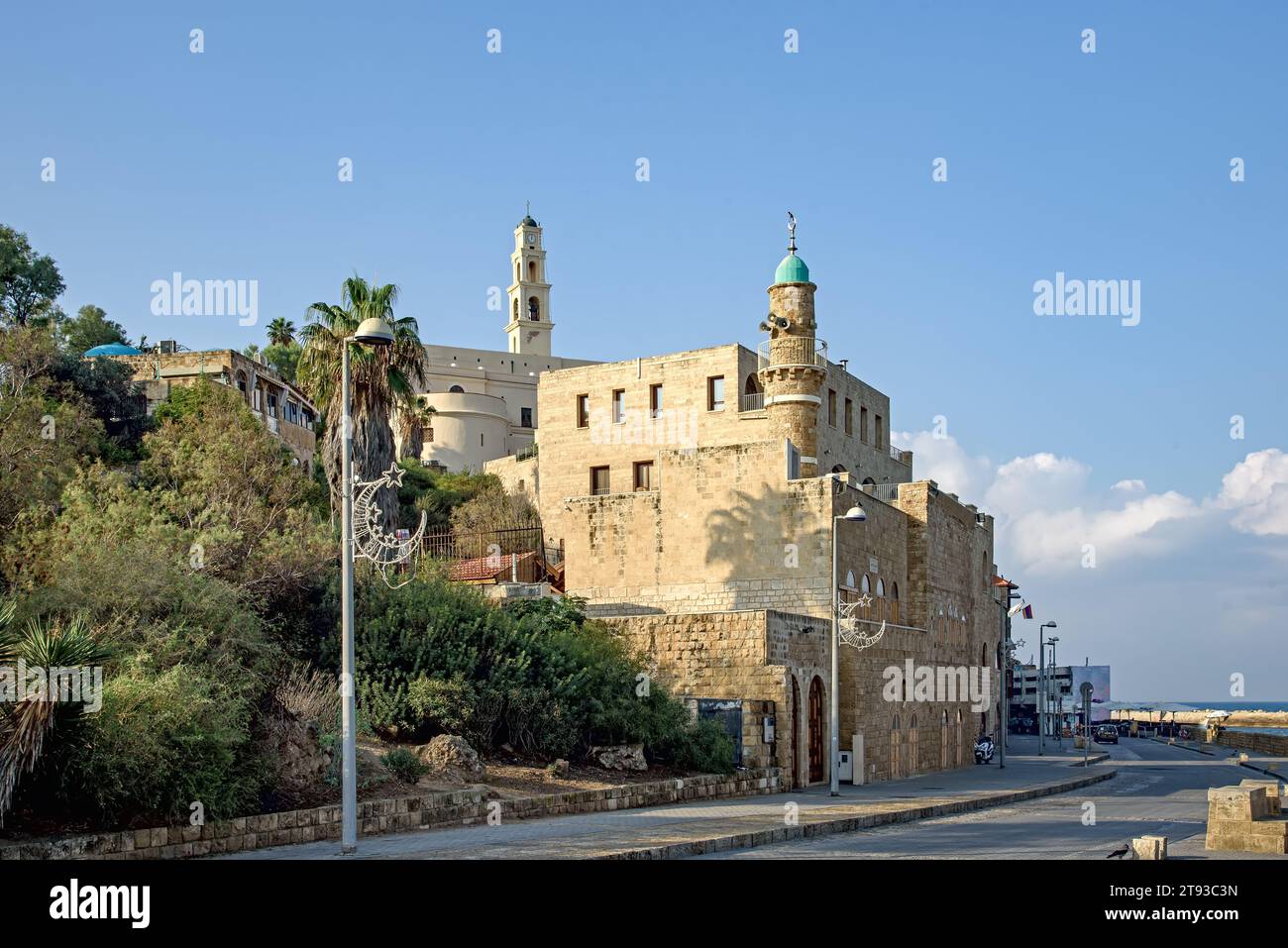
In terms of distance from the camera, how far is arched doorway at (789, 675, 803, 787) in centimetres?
2880

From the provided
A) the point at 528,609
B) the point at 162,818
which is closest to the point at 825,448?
the point at 528,609

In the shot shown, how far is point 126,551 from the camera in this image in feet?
60.1

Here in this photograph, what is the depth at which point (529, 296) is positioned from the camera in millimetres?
105875

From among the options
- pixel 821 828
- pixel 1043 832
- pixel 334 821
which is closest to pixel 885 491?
pixel 1043 832

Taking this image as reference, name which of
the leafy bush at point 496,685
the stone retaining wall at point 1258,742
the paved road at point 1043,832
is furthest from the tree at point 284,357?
the stone retaining wall at point 1258,742

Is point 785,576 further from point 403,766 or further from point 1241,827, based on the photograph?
point 1241,827

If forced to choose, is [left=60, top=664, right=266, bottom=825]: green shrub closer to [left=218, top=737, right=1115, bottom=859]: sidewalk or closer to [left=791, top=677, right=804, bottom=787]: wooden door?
[left=218, top=737, right=1115, bottom=859]: sidewalk

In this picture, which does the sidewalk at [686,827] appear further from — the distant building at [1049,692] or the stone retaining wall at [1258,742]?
the distant building at [1049,692]

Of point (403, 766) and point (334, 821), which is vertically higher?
point (403, 766)

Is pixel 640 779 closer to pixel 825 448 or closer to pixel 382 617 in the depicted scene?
pixel 382 617

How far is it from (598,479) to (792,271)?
49.7 ft

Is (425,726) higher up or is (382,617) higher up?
(382,617)

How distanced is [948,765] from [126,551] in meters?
30.4

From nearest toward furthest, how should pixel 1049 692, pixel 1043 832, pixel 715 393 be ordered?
pixel 1043 832 → pixel 715 393 → pixel 1049 692
